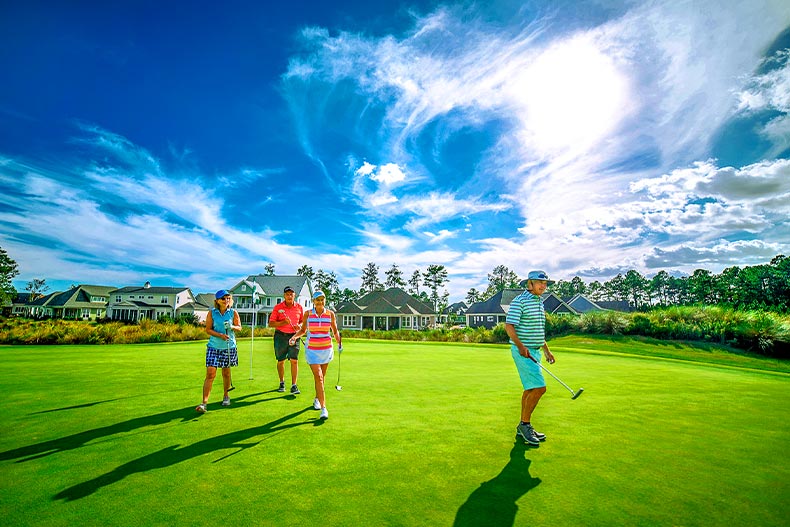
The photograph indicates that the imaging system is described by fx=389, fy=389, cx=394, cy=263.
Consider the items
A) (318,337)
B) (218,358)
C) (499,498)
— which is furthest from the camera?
(218,358)

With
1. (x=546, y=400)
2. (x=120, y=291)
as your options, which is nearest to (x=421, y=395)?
(x=546, y=400)

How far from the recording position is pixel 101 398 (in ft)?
25.4

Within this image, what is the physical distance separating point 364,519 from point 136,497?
6.96ft

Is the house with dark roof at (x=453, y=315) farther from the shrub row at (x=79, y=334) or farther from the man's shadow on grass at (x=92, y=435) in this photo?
the man's shadow on grass at (x=92, y=435)

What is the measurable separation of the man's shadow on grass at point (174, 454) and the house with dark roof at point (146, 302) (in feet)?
266

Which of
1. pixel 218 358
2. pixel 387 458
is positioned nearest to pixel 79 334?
pixel 218 358

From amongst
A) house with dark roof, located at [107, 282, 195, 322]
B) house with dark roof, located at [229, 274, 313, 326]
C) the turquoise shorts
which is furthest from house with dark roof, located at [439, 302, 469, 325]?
the turquoise shorts

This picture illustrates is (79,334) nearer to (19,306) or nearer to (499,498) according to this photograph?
(499,498)

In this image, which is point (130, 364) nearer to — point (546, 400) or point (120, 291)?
point (546, 400)

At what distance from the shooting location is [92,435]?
17.6 ft

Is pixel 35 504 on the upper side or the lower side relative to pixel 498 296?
lower

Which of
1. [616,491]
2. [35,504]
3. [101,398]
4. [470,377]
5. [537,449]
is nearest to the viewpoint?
[35,504]

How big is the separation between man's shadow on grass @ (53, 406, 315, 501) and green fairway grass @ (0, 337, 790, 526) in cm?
3

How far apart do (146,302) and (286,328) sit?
85.5 metres
